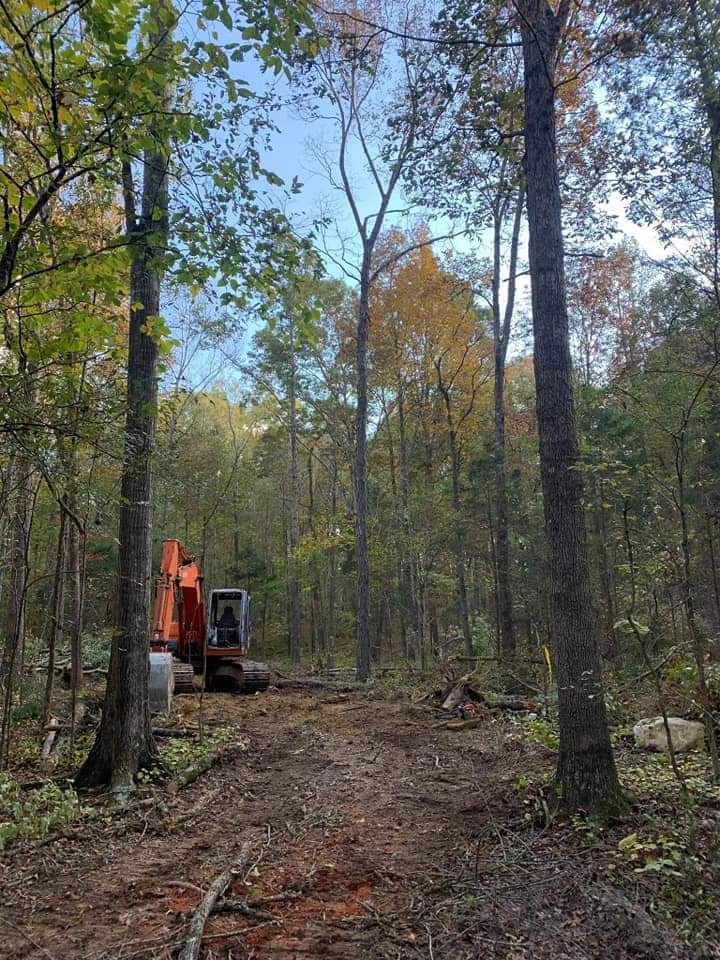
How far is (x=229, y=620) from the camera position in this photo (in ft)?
49.7

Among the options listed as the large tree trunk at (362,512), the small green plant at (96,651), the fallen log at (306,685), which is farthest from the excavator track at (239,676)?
the small green plant at (96,651)

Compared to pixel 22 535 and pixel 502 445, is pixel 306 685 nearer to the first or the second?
pixel 502 445

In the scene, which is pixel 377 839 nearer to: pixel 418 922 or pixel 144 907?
pixel 418 922

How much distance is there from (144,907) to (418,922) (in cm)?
162

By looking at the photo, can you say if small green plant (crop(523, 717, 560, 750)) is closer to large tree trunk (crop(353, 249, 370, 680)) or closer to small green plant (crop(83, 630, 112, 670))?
large tree trunk (crop(353, 249, 370, 680))

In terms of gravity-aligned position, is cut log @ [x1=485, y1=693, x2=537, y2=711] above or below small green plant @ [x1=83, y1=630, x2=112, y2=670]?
below

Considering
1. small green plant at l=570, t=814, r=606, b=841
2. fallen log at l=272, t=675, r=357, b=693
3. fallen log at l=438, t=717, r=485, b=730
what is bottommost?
fallen log at l=272, t=675, r=357, b=693

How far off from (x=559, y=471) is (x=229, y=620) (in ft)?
38.2

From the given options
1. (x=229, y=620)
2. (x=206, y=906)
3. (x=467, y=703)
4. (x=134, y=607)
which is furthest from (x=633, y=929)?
(x=229, y=620)

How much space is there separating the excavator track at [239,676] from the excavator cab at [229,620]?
37 cm

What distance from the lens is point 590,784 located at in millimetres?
4598

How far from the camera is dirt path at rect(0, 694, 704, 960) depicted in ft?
10.6

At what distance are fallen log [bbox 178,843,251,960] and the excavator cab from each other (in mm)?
10225

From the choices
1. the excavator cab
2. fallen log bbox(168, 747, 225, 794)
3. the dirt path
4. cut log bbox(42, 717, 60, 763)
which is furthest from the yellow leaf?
the excavator cab
